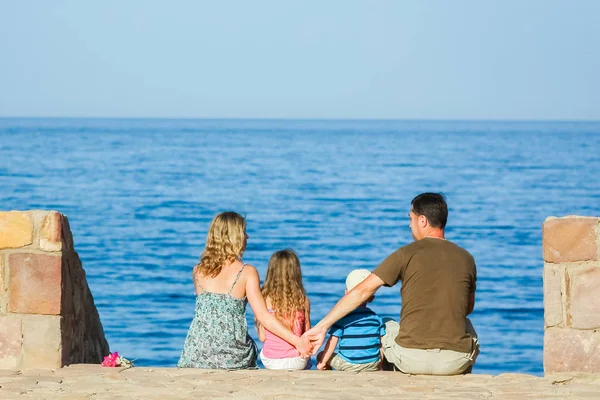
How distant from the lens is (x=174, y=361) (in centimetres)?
1666

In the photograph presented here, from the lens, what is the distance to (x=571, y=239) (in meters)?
6.37

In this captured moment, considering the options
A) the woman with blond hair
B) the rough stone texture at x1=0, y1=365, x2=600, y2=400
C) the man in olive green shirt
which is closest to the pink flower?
the rough stone texture at x1=0, y1=365, x2=600, y2=400

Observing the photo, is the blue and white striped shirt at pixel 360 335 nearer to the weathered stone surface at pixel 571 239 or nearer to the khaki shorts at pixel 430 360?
the khaki shorts at pixel 430 360

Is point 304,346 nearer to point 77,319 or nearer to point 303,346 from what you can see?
point 303,346

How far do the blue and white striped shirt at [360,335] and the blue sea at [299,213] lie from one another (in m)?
9.78

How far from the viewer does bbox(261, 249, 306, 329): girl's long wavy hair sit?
7.01m

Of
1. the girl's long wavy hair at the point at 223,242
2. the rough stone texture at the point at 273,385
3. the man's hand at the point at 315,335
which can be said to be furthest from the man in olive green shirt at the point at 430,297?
the girl's long wavy hair at the point at 223,242

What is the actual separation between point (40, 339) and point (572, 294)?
10.9 feet

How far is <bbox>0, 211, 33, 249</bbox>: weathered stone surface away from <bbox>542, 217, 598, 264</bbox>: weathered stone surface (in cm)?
321

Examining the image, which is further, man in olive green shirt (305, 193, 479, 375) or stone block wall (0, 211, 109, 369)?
stone block wall (0, 211, 109, 369)

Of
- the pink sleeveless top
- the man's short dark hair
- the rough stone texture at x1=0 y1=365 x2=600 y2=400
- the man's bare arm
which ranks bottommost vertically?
the rough stone texture at x1=0 y1=365 x2=600 y2=400

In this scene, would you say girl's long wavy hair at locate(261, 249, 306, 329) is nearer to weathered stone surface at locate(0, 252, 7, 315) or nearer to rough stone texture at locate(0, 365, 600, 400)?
rough stone texture at locate(0, 365, 600, 400)

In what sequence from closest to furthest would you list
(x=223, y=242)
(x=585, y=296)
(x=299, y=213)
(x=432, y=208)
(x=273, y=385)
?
(x=273, y=385) → (x=585, y=296) → (x=432, y=208) → (x=223, y=242) → (x=299, y=213)

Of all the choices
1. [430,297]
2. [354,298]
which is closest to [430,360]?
[430,297]
